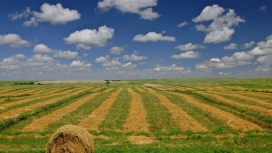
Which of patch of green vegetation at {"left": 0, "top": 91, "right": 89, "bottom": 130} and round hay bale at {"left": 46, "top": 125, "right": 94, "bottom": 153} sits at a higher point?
round hay bale at {"left": 46, "top": 125, "right": 94, "bottom": 153}

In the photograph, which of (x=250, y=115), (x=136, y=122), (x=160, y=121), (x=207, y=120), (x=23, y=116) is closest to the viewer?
(x=136, y=122)

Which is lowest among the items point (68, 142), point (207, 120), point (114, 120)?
point (114, 120)

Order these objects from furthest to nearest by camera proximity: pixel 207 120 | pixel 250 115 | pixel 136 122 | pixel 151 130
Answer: pixel 250 115 < pixel 207 120 < pixel 136 122 < pixel 151 130

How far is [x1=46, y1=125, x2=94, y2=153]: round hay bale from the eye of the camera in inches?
530

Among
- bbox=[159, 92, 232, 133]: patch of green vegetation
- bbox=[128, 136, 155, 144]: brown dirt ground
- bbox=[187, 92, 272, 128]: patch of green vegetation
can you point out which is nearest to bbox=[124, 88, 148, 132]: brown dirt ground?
bbox=[128, 136, 155, 144]: brown dirt ground

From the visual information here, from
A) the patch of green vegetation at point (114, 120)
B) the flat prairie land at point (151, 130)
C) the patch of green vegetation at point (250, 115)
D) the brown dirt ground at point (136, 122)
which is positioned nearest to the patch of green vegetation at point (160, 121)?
the flat prairie land at point (151, 130)

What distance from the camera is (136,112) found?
103ft

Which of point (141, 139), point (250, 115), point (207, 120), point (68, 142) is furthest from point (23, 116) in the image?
point (250, 115)

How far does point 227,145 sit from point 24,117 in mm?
20593

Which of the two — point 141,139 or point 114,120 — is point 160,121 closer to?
point 114,120

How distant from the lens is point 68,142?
13.6 metres

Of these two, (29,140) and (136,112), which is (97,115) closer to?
(136,112)

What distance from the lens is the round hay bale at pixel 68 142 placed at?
1347 centimetres

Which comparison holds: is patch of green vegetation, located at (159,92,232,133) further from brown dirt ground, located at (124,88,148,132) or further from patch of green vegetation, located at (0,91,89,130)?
patch of green vegetation, located at (0,91,89,130)
